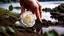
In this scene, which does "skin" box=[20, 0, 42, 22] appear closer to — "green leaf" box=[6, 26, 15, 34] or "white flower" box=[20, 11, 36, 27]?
"white flower" box=[20, 11, 36, 27]

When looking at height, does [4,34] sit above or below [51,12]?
below

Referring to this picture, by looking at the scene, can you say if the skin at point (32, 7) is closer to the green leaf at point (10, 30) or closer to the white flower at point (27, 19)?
the white flower at point (27, 19)

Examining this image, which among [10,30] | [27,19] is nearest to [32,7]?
[27,19]

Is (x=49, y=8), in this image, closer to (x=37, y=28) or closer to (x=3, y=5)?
(x=37, y=28)

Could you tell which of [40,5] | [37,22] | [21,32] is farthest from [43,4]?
[21,32]

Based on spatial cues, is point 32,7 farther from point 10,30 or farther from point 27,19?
point 10,30

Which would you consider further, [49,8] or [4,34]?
[49,8]

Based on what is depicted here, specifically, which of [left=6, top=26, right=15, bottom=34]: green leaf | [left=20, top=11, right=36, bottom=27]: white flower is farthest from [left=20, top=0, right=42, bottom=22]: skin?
[left=6, top=26, right=15, bottom=34]: green leaf

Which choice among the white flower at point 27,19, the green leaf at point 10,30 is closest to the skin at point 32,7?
the white flower at point 27,19
